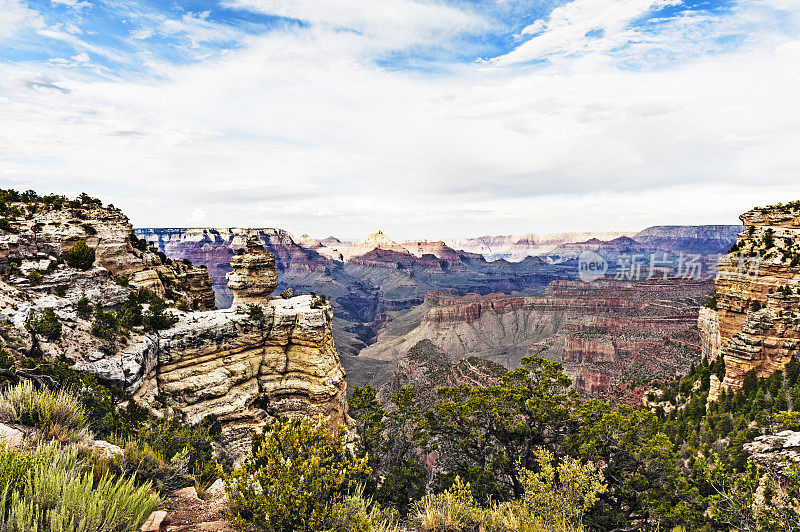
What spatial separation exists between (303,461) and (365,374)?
Answer: 98.3 m

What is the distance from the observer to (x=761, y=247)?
30469 millimetres

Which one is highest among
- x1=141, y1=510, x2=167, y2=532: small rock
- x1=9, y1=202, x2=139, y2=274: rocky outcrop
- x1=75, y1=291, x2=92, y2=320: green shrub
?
x1=9, y1=202, x2=139, y2=274: rocky outcrop

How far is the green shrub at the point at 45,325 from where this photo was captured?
18.4 meters

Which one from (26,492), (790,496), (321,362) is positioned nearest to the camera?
(26,492)

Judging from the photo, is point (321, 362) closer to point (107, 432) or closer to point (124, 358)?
point (124, 358)

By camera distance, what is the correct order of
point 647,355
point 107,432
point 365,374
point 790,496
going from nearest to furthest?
point 790,496 → point 107,432 → point 647,355 → point 365,374

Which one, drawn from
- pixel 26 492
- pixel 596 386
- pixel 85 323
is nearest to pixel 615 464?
pixel 26 492

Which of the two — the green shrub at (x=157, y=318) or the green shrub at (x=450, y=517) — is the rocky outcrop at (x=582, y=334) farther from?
the green shrub at (x=157, y=318)

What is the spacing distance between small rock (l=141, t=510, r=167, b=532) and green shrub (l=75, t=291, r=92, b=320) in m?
18.1

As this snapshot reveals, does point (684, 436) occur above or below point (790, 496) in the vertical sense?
below

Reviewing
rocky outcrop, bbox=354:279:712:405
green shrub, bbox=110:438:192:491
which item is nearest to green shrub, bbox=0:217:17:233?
green shrub, bbox=110:438:192:491

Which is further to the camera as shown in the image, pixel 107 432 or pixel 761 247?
pixel 761 247

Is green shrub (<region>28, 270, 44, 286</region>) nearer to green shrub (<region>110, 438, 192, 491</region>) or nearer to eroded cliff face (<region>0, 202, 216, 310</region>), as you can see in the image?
eroded cliff face (<region>0, 202, 216, 310</region>)

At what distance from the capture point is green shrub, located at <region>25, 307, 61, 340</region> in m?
18.4
